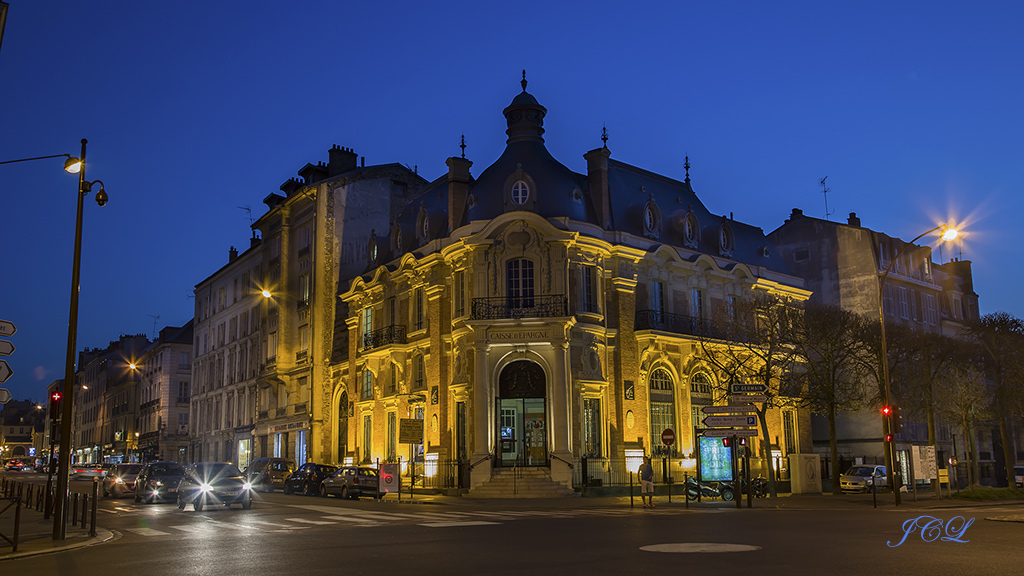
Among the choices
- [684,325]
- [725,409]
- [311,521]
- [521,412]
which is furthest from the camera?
[684,325]

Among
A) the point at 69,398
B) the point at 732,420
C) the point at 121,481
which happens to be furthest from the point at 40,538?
the point at 121,481

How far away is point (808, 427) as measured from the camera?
43.6 meters

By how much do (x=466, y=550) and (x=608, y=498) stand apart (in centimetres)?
1945

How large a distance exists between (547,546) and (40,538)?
936cm

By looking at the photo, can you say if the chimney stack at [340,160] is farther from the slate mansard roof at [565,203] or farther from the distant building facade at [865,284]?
the distant building facade at [865,284]

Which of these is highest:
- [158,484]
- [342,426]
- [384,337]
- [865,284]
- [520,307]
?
[865,284]

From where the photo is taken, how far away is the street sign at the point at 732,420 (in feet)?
79.7

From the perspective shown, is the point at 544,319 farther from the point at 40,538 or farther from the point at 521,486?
the point at 40,538

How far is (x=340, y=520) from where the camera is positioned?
19.6 metres

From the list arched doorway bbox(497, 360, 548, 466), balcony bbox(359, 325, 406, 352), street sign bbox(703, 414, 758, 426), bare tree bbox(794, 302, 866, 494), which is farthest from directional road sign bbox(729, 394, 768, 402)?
balcony bbox(359, 325, 406, 352)

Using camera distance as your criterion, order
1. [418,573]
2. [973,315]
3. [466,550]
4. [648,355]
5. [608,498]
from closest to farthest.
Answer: [418,573] → [466,550] → [608,498] → [648,355] → [973,315]

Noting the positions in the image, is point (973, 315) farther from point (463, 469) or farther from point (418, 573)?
point (418, 573)

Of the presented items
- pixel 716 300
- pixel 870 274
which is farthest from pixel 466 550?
pixel 870 274

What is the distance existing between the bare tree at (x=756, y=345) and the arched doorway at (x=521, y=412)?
704 cm
